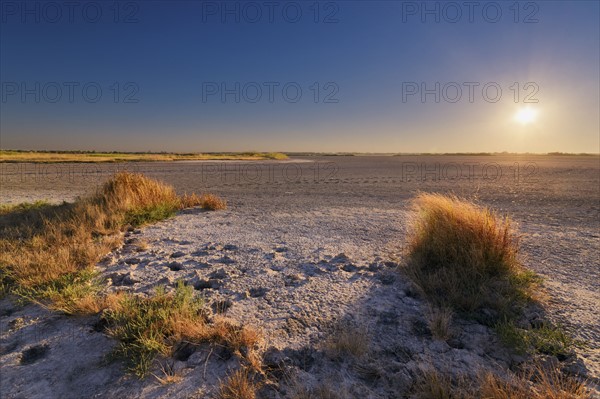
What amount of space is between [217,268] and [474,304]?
336 centimetres

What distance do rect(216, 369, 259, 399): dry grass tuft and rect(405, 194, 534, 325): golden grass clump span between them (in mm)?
2397

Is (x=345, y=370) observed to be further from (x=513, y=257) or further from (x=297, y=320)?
(x=513, y=257)

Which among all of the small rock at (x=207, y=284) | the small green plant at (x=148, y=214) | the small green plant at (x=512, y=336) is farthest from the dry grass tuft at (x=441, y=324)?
the small green plant at (x=148, y=214)

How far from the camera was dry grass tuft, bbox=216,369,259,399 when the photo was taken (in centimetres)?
242

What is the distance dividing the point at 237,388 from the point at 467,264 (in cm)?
332

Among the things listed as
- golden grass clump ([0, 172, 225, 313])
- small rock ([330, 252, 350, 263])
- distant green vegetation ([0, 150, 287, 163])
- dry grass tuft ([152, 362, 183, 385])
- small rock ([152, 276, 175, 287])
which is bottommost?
dry grass tuft ([152, 362, 183, 385])

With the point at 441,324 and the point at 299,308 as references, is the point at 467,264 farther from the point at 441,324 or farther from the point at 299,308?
the point at 299,308

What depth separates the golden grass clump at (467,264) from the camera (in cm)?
385

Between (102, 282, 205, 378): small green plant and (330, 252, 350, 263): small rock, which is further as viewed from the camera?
(330, 252, 350, 263): small rock

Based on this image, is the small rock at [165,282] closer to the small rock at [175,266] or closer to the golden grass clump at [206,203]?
the small rock at [175,266]

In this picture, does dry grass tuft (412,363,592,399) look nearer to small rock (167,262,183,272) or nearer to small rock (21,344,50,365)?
small rock (21,344,50,365)

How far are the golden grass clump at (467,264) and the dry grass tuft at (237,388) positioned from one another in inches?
94.4

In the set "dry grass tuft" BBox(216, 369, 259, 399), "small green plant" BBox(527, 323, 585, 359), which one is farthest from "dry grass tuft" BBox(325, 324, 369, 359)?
"small green plant" BBox(527, 323, 585, 359)

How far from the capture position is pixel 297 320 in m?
3.51
